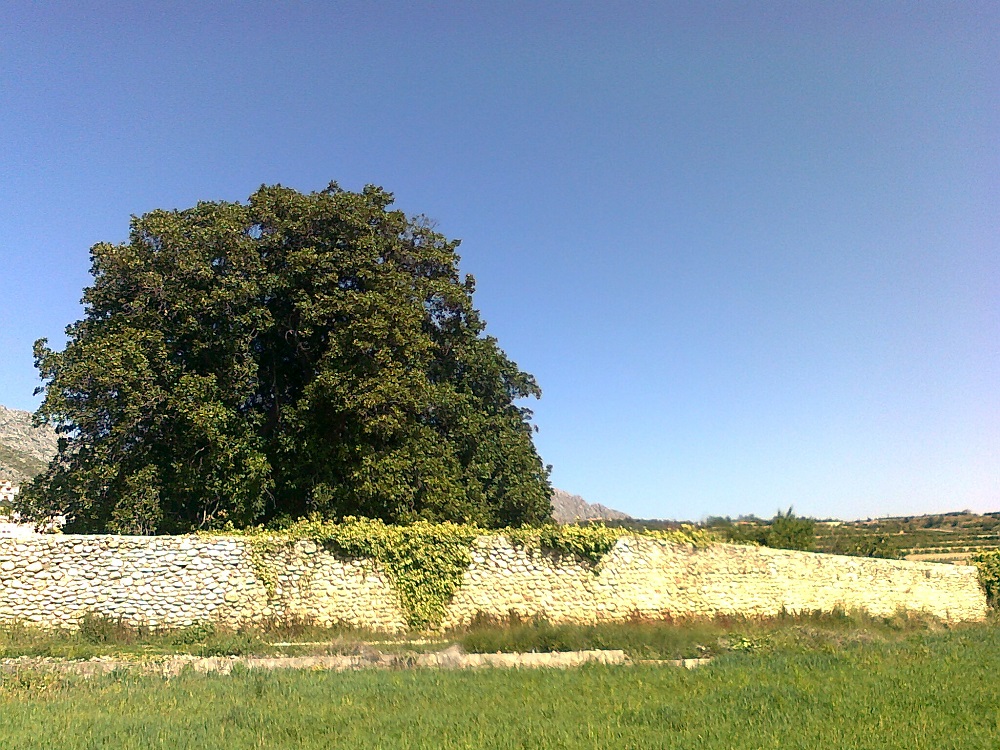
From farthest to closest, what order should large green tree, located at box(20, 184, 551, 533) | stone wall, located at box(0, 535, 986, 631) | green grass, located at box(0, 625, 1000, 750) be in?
large green tree, located at box(20, 184, 551, 533)
stone wall, located at box(0, 535, 986, 631)
green grass, located at box(0, 625, 1000, 750)

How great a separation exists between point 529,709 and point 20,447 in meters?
71.6

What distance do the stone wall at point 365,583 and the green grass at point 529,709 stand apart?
5.57m

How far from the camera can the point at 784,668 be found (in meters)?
10.1

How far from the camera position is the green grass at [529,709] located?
21.9 feet

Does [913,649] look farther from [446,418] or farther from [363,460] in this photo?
[446,418]

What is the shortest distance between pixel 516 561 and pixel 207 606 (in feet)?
22.6

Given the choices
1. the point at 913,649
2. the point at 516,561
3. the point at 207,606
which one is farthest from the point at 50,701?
the point at 913,649

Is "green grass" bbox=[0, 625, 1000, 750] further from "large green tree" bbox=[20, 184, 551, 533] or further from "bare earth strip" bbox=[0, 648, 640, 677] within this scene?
"large green tree" bbox=[20, 184, 551, 533]

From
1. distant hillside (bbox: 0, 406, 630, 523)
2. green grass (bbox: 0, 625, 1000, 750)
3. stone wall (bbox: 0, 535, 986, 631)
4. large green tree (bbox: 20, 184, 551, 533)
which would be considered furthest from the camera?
distant hillside (bbox: 0, 406, 630, 523)

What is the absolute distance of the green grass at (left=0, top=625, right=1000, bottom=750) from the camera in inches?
263

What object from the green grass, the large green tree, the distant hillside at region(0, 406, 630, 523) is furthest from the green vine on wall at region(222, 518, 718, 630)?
the distant hillside at region(0, 406, 630, 523)

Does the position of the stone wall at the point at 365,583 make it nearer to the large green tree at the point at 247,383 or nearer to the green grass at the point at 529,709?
the large green tree at the point at 247,383

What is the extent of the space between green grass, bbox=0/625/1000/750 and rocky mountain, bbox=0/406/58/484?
52.1m

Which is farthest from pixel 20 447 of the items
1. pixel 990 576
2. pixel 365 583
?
pixel 990 576
